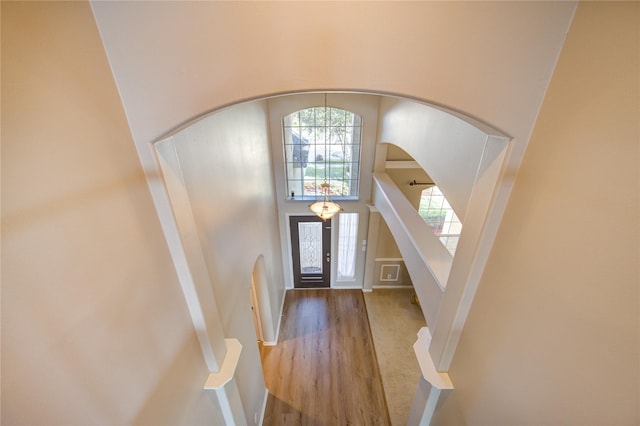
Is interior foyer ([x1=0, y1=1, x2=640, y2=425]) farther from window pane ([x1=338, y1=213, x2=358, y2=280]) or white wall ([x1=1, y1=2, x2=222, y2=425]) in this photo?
window pane ([x1=338, y1=213, x2=358, y2=280])

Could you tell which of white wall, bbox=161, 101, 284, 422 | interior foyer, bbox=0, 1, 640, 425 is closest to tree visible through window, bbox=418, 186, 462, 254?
white wall, bbox=161, 101, 284, 422

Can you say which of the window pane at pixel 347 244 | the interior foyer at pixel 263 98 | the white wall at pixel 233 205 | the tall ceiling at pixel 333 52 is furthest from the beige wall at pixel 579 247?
the window pane at pixel 347 244

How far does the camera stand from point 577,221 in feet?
3.19

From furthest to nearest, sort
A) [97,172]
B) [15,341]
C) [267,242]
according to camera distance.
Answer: [267,242], [97,172], [15,341]

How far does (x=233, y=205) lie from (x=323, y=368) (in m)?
3.34

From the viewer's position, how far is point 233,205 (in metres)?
2.54

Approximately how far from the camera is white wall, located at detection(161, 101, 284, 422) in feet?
5.93

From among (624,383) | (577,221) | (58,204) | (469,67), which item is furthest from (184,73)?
(624,383)

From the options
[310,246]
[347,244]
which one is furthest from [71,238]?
[347,244]

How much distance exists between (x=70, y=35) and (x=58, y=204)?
1.98 feet

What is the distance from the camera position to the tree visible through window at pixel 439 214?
5.43 m

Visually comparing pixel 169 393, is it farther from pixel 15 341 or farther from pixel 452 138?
pixel 452 138

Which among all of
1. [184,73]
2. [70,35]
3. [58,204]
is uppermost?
[70,35]

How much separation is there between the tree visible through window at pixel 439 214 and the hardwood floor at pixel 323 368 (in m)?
2.27
